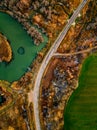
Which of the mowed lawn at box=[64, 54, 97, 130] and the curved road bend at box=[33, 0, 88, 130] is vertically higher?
the curved road bend at box=[33, 0, 88, 130]

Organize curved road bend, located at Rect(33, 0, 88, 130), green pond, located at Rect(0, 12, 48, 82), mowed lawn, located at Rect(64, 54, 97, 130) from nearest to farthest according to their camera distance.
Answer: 1. mowed lawn, located at Rect(64, 54, 97, 130)
2. curved road bend, located at Rect(33, 0, 88, 130)
3. green pond, located at Rect(0, 12, 48, 82)

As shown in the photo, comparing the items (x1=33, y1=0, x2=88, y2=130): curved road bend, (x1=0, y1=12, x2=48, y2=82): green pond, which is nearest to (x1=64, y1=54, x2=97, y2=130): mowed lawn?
(x1=33, y1=0, x2=88, y2=130): curved road bend

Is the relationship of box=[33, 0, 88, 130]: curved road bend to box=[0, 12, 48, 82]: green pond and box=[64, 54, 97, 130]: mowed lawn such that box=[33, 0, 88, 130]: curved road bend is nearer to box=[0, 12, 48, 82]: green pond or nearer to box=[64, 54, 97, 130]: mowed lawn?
box=[0, 12, 48, 82]: green pond

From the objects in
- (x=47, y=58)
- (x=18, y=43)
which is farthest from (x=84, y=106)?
(x=18, y=43)

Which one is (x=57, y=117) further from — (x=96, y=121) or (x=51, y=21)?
(x=51, y=21)

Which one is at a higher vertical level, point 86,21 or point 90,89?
point 86,21

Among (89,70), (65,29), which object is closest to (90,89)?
(89,70)

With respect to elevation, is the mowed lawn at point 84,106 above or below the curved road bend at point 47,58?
below

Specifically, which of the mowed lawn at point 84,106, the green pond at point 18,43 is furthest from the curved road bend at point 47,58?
the mowed lawn at point 84,106

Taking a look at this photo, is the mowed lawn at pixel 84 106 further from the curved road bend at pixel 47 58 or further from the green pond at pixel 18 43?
the green pond at pixel 18 43
